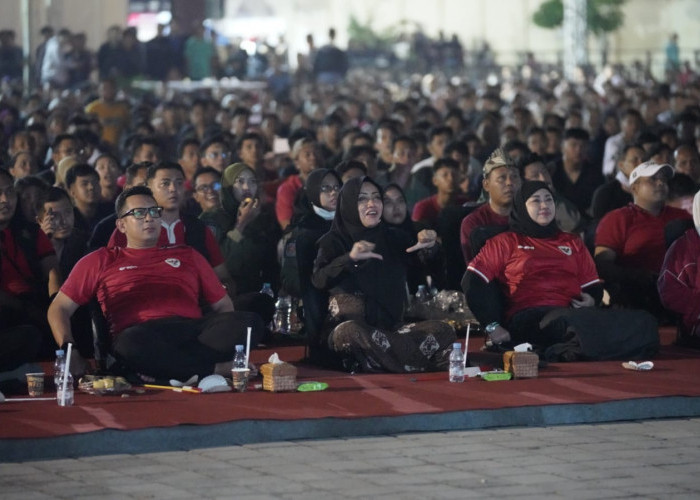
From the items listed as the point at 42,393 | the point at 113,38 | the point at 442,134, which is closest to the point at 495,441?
the point at 42,393

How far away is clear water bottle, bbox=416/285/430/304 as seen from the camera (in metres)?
10.8

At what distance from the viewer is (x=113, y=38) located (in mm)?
24109

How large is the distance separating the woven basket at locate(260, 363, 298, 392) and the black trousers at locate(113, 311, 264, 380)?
1.88 ft

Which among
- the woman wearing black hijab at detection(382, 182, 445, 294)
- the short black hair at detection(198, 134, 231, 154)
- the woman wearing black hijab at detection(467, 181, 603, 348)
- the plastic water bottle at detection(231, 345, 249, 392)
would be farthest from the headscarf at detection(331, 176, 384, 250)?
the short black hair at detection(198, 134, 231, 154)

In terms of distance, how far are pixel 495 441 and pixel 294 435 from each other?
2.97 ft

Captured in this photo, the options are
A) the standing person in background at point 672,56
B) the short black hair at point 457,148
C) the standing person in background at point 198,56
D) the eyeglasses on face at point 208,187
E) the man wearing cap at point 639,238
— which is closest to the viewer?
the man wearing cap at point 639,238

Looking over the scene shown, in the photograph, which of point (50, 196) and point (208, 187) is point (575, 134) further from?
point (50, 196)

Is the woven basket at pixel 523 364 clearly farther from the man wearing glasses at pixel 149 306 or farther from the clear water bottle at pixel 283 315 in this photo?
the clear water bottle at pixel 283 315

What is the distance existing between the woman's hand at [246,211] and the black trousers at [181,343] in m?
2.20

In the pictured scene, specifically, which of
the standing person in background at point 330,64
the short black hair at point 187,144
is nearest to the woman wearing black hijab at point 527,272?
the short black hair at point 187,144

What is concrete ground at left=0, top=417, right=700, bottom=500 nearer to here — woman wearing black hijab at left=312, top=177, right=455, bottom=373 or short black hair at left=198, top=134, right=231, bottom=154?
woman wearing black hijab at left=312, top=177, right=455, bottom=373

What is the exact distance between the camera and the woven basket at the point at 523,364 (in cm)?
868

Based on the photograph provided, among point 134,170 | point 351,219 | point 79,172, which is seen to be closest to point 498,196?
point 351,219

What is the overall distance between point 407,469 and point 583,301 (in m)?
3.25
